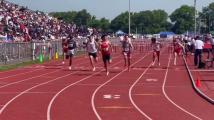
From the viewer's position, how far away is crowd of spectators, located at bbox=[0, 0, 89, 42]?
40.3 metres

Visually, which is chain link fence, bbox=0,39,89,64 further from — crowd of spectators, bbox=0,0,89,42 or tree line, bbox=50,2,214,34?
tree line, bbox=50,2,214,34

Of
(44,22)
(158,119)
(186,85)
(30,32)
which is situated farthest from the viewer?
(44,22)

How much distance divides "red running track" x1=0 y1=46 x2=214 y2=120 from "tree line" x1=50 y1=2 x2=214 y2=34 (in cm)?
9639

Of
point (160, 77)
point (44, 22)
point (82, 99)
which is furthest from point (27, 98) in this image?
point (44, 22)

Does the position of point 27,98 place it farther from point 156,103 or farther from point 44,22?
point 44,22

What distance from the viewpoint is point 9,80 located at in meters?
24.0

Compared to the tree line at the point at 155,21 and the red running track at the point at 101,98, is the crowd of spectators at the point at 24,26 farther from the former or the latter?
the tree line at the point at 155,21

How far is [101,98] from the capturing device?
1748 centimetres

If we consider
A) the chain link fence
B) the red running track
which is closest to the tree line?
the chain link fence

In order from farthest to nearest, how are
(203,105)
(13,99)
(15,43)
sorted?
(15,43)
(13,99)
(203,105)

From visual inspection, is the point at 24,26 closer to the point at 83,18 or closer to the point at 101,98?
the point at 101,98

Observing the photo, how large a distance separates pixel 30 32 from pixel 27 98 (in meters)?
30.0

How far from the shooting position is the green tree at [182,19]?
153m

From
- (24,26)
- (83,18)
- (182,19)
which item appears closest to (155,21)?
(182,19)
